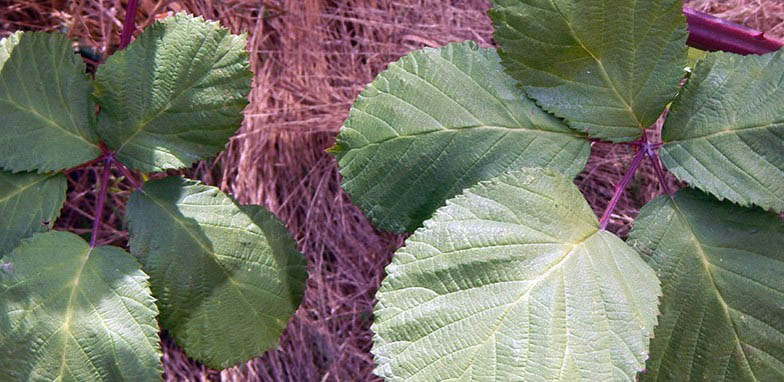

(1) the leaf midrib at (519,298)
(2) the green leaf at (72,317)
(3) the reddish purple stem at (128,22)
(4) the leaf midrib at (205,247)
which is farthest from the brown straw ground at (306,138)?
(1) the leaf midrib at (519,298)

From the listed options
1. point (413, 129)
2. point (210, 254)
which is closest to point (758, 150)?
point (413, 129)

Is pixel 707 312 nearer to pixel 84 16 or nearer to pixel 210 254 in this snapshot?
pixel 210 254

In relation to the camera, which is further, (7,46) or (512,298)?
(7,46)

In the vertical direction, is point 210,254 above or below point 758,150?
below

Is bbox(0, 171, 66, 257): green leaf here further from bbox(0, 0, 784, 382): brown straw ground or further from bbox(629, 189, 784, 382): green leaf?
bbox(629, 189, 784, 382): green leaf

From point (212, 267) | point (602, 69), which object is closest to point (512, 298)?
point (602, 69)

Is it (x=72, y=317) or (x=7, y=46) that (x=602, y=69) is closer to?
(x=72, y=317)

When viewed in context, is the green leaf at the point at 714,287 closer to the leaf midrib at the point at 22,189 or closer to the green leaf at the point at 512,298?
the green leaf at the point at 512,298

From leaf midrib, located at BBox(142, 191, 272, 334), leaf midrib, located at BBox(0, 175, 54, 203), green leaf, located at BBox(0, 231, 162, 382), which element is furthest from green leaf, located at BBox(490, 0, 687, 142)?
leaf midrib, located at BBox(0, 175, 54, 203)
